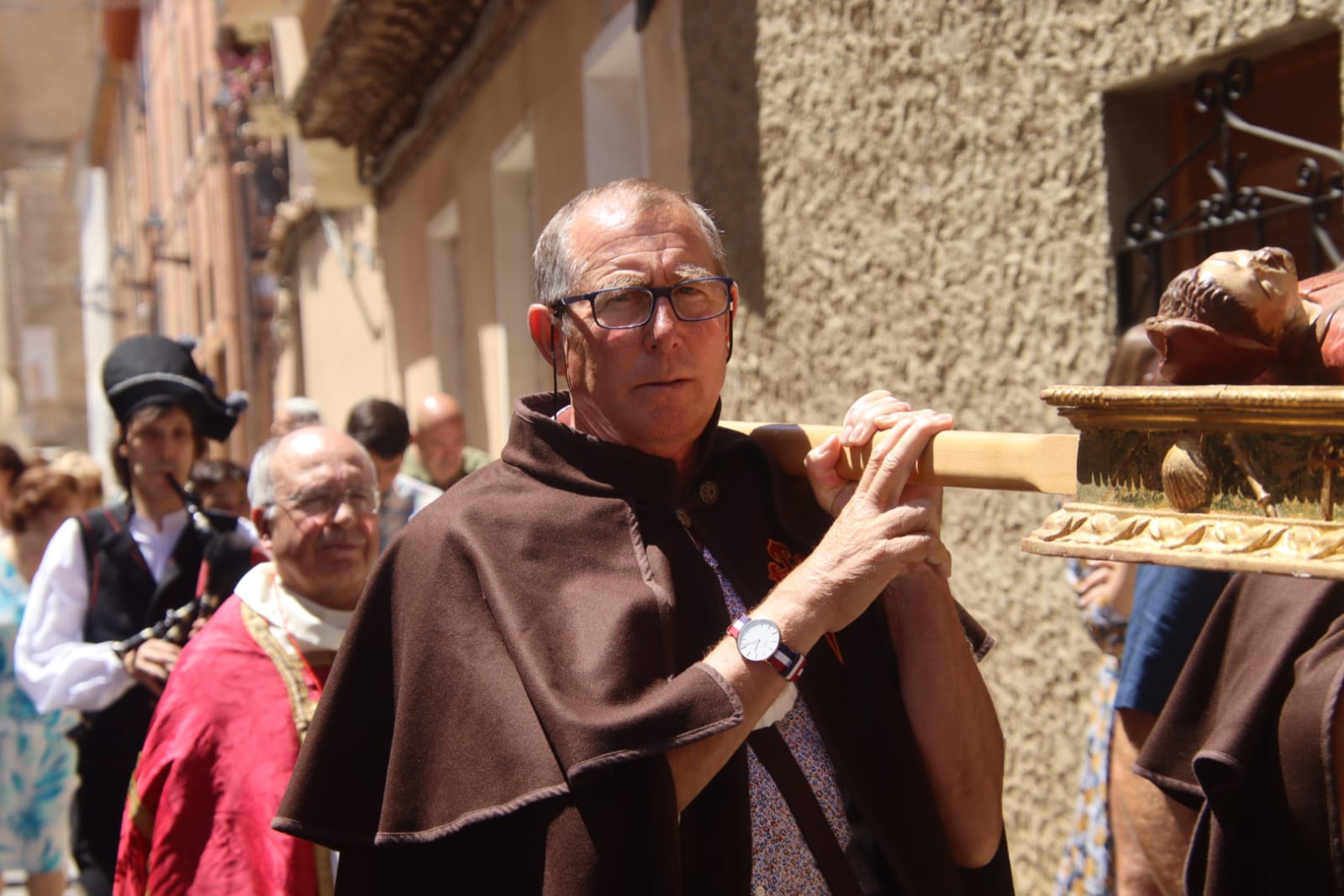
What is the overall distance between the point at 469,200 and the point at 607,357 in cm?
772

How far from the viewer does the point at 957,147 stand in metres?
4.63

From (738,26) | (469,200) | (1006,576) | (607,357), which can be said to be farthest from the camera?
(469,200)

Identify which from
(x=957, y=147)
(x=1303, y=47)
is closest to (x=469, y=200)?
(x=957, y=147)

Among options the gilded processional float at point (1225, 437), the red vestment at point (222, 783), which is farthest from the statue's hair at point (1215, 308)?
the red vestment at point (222, 783)

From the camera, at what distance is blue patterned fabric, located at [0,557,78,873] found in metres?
5.82

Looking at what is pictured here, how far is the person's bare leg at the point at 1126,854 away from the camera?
10.7 feet

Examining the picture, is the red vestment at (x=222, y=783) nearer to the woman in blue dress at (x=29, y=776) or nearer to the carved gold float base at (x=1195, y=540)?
the carved gold float base at (x=1195, y=540)

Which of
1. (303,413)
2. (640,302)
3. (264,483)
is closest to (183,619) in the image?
(264,483)

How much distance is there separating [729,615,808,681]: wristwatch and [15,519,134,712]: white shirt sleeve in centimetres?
260

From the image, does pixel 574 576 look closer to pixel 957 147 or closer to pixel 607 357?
pixel 607 357

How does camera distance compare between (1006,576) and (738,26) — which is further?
(738,26)

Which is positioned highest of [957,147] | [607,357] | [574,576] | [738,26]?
[738,26]

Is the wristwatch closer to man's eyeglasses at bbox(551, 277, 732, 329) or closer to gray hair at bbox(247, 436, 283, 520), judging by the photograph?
man's eyeglasses at bbox(551, 277, 732, 329)

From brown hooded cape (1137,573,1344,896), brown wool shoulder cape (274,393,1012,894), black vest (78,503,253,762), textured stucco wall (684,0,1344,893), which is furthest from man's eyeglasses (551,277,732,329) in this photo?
black vest (78,503,253,762)
